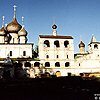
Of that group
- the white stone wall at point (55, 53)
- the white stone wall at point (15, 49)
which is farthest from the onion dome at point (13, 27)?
the white stone wall at point (55, 53)

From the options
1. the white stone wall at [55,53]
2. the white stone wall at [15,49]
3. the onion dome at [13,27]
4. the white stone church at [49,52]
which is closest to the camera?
the white stone church at [49,52]

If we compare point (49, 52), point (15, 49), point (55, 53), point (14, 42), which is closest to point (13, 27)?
point (14, 42)

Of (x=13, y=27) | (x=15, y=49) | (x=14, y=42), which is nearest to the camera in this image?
(x=15, y=49)

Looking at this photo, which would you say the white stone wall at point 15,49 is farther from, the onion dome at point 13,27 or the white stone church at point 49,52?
the onion dome at point 13,27

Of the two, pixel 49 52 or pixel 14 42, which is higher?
pixel 14 42

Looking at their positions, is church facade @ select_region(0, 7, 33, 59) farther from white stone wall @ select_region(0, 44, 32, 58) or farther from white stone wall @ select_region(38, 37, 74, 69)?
white stone wall @ select_region(38, 37, 74, 69)

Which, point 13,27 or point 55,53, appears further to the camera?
point 13,27

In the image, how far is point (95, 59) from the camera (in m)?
53.5

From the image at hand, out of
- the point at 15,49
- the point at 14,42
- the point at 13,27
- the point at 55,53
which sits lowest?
the point at 55,53

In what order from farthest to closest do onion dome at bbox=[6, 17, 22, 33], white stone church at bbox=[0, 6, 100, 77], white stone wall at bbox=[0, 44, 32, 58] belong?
onion dome at bbox=[6, 17, 22, 33] → white stone wall at bbox=[0, 44, 32, 58] → white stone church at bbox=[0, 6, 100, 77]

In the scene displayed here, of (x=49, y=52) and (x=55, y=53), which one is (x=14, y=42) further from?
(x=55, y=53)

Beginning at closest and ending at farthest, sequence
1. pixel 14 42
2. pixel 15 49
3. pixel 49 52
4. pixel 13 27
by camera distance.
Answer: pixel 15 49 < pixel 49 52 < pixel 13 27 < pixel 14 42

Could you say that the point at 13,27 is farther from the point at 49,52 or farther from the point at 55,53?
the point at 55,53

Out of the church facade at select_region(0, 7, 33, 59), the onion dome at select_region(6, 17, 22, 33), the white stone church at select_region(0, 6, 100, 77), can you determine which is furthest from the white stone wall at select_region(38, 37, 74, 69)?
the onion dome at select_region(6, 17, 22, 33)
